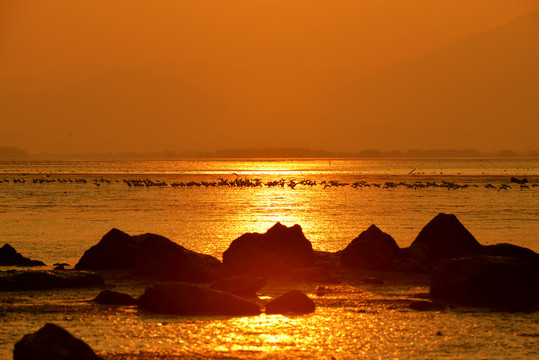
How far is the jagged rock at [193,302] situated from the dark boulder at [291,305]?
0.43m

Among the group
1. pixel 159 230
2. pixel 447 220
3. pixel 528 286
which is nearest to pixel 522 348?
pixel 528 286

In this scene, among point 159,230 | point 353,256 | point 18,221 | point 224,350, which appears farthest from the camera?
point 18,221

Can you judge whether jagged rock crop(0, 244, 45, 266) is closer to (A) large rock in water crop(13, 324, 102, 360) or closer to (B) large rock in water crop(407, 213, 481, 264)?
(B) large rock in water crop(407, 213, 481, 264)

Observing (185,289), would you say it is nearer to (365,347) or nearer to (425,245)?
(365,347)

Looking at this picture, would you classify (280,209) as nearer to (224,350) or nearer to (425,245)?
(425,245)

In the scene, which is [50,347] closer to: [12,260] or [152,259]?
[152,259]

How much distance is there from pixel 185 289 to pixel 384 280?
806cm

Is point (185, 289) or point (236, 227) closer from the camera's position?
point (185, 289)

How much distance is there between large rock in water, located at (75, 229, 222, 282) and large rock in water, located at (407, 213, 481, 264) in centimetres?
805

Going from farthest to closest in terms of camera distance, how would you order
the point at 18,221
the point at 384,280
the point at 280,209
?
the point at 280,209 → the point at 18,221 → the point at 384,280

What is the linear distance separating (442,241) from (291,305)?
11425mm

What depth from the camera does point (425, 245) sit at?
2991 cm

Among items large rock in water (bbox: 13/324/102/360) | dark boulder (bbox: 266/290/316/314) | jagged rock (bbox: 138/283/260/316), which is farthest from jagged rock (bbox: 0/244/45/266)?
large rock in water (bbox: 13/324/102/360)

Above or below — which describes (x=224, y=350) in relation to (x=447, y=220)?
below
